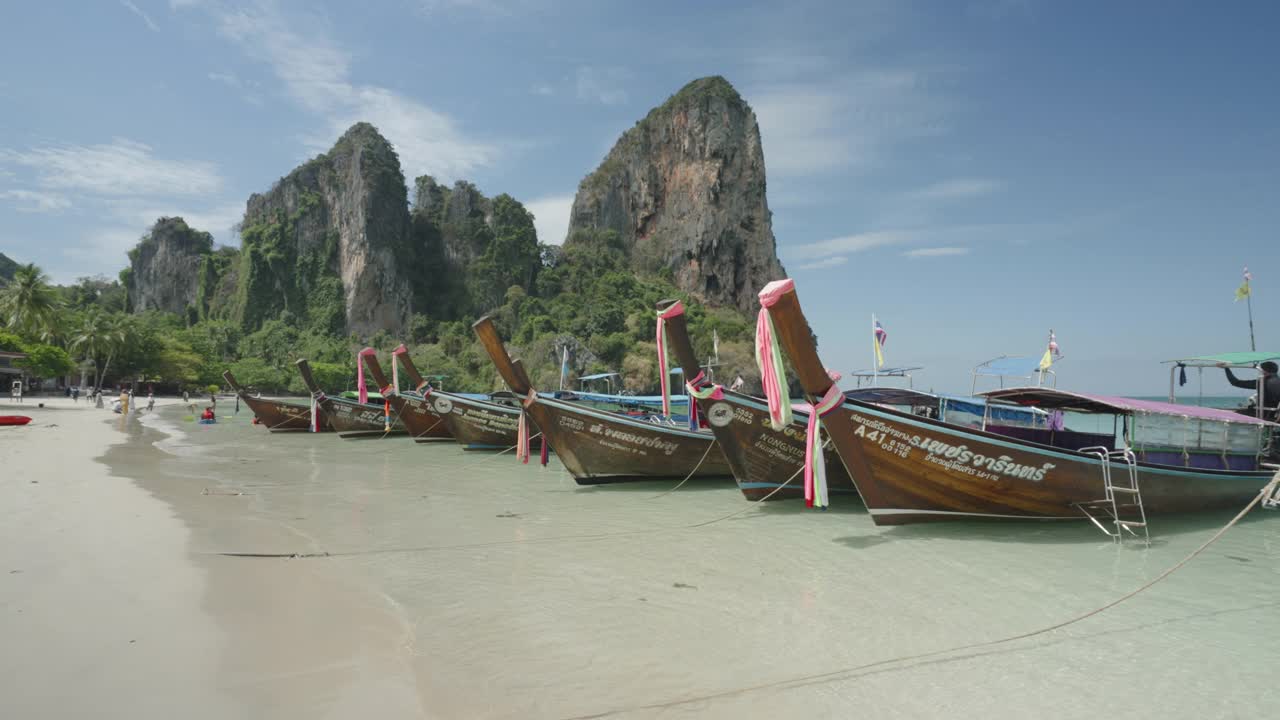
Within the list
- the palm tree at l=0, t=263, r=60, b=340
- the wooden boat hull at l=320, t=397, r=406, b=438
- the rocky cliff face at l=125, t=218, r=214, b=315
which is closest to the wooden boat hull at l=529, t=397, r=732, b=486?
the wooden boat hull at l=320, t=397, r=406, b=438

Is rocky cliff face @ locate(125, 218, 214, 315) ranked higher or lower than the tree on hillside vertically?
higher

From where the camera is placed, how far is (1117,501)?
8.10m

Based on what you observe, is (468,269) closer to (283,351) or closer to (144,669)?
(283,351)

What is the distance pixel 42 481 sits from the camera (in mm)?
9859

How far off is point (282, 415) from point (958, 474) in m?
24.7

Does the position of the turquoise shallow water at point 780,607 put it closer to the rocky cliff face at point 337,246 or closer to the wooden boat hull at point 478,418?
the wooden boat hull at point 478,418

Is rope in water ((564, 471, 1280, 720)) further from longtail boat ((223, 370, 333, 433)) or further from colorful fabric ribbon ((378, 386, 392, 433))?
longtail boat ((223, 370, 333, 433))

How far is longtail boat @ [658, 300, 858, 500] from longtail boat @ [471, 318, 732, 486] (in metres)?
2.04

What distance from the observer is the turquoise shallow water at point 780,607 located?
3775 mm

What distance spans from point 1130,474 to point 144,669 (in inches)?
381

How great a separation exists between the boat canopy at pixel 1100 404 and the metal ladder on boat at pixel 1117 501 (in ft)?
2.25

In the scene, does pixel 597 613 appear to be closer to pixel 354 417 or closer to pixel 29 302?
pixel 354 417

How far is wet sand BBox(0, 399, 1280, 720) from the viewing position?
3611mm

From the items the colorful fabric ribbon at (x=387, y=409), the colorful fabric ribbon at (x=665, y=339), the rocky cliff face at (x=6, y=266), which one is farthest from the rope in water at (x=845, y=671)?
the rocky cliff face at (x=6, y=266)
